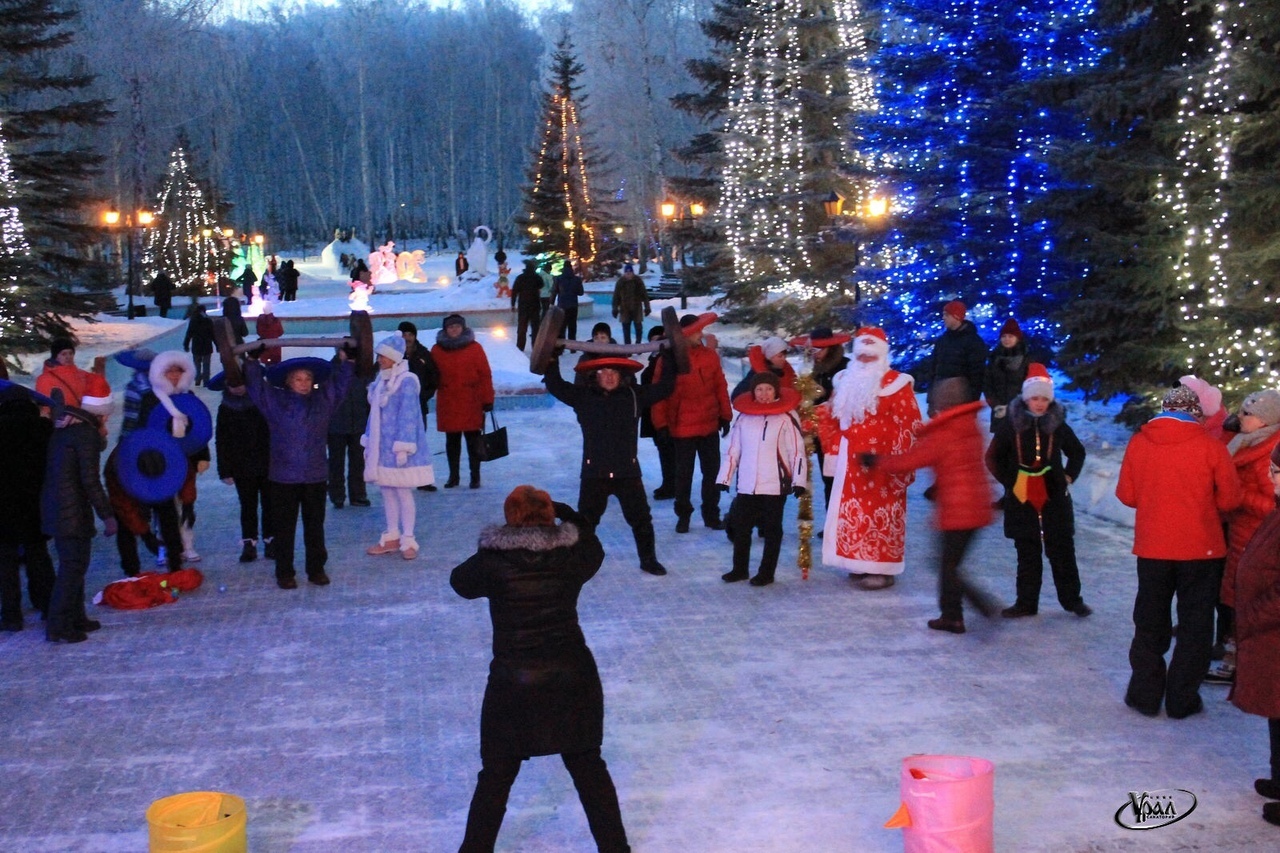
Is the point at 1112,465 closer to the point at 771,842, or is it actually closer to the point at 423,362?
the point at 423,362

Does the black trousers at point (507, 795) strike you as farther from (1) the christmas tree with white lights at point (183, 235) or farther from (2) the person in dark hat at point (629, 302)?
(1) the christmas tree with white lights at point (183, 235)

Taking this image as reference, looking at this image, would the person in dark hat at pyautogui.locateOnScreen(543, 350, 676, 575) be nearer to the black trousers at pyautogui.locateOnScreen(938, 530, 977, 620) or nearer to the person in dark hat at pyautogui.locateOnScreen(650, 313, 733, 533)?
the person in dark hat at pyautogui.locateOnScreen(650, 313, 733, 533)

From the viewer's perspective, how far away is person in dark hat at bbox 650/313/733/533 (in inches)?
403

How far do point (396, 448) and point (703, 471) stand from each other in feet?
8.20

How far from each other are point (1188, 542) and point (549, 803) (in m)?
3.08

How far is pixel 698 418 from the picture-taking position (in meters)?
10.2

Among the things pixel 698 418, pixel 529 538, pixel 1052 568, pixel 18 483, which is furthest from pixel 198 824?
pixel 698 418

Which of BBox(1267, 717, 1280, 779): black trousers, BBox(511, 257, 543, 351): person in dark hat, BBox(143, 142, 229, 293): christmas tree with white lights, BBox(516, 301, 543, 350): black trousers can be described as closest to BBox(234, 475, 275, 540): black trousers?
BBox(1267, 717, 1280, 779): black trousers

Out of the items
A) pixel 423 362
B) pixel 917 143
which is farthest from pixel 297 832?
pixel 917 143

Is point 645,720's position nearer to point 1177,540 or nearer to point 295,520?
point 1177,540

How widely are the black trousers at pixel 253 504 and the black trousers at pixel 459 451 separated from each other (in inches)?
104

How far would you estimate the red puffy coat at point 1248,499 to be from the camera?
6.20m

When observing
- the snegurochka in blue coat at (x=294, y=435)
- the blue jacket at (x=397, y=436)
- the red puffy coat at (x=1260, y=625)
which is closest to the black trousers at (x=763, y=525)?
the blue jacket at (x=397, y=436)

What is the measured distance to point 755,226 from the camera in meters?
23.4
